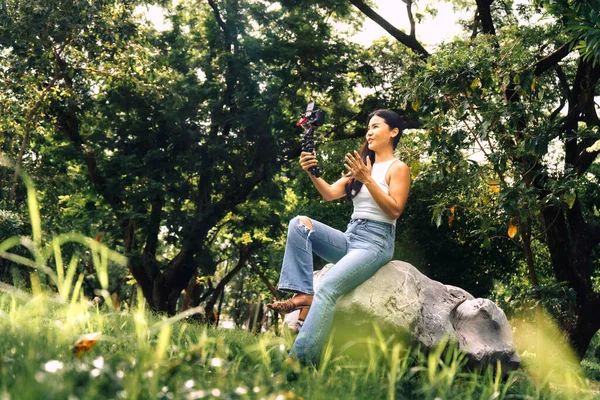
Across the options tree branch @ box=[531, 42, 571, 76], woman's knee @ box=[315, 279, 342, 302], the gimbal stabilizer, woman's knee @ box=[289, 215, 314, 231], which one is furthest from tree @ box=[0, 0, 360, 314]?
woman's knee @ box=[315, 279, 342, 302]

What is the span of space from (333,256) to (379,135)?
3.72 ft

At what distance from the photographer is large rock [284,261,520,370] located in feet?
18.5

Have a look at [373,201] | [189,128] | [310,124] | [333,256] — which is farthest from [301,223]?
[189,128]

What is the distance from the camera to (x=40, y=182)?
16.0 meters

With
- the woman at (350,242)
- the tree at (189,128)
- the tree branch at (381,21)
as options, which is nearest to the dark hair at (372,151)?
the woman at (350,242)

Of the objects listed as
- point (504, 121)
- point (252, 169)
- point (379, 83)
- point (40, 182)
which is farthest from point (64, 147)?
point (504, 121)

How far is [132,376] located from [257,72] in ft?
53.2

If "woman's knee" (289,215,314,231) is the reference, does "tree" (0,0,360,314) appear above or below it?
above

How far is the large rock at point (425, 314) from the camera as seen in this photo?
18.5 ft

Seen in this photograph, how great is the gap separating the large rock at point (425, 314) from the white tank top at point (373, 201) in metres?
0.55

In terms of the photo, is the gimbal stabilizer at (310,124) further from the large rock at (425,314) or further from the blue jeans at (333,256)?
the large rock at (425,314)

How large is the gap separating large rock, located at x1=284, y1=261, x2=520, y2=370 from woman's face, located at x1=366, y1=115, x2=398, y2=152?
104 centimetres

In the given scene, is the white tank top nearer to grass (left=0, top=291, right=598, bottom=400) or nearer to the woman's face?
the woman's face

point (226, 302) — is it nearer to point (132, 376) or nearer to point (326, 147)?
point (326, 147)
